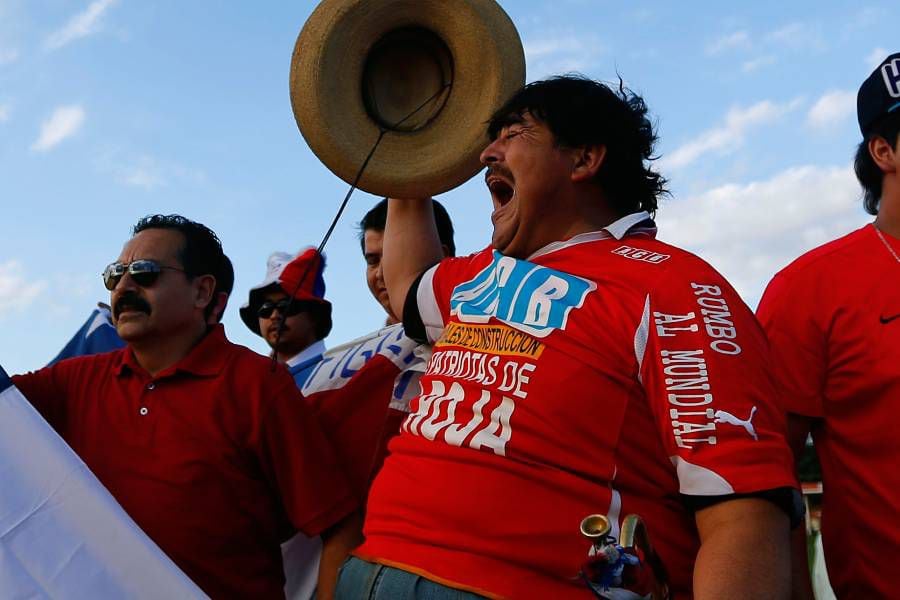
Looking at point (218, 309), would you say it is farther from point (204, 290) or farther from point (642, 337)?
point (642, 337)

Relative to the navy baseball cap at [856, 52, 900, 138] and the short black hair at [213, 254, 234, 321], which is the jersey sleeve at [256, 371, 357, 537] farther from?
the navy baseball cap at [856, 52, 900, 138]

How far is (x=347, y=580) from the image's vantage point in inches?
85.0

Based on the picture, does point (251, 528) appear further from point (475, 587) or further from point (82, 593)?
point (475, 587)

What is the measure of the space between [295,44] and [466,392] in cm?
121

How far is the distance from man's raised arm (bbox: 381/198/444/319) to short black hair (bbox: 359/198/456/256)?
832mm

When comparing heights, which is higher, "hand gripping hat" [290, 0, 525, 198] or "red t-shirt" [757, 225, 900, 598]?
"hand gripping hat" [290, 0, 525, 198]

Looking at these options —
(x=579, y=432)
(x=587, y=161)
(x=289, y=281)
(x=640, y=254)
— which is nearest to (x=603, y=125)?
(x=587, y=161)

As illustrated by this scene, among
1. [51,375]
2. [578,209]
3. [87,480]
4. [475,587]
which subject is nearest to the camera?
[475,587]

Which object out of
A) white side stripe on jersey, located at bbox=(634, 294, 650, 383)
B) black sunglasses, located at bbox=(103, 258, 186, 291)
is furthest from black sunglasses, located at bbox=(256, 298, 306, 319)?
white side stripe on jersey, located at bbox=(634, 294, 650, 383)

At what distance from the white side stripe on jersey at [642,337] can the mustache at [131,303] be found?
1.79 m

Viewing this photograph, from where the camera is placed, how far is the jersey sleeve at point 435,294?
8.75 feet

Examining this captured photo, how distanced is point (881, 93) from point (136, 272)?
2.23 meters

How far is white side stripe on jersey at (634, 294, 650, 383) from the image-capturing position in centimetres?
205

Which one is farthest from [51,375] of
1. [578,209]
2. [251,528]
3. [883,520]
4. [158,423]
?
[883,520]
